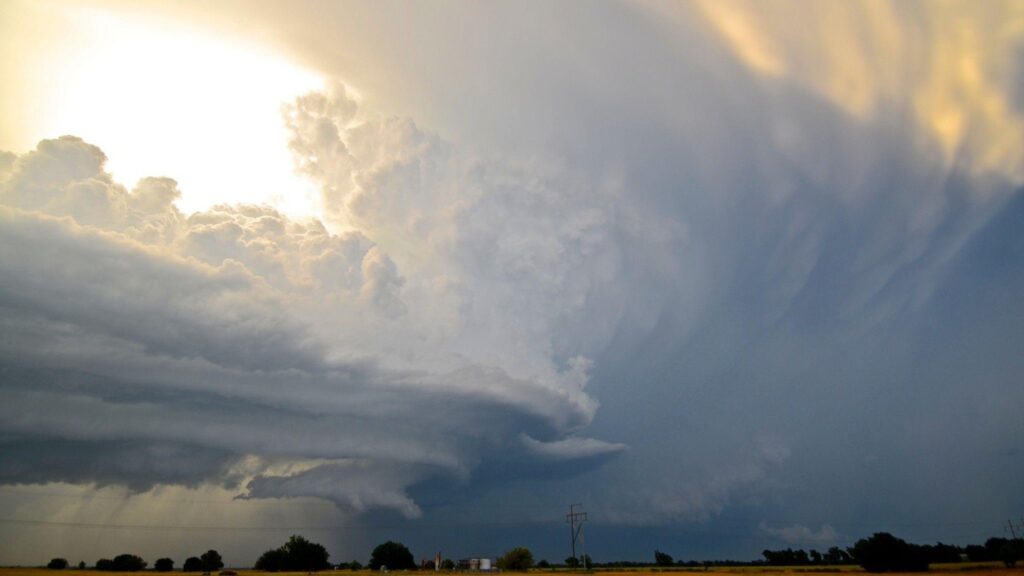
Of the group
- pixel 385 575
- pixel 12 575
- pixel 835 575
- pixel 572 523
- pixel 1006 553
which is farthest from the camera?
pixel 572 523

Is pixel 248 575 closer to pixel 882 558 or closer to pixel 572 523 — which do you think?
pixel 572 523

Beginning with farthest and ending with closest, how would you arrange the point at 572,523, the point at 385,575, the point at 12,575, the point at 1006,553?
the point at 572,523
the point at 1006,553
the point at 385,575
the point at 12,575

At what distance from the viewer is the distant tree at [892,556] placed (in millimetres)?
164500

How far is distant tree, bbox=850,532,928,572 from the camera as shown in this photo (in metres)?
164

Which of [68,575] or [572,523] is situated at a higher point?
[572,523]

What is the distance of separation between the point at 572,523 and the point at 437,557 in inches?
1648

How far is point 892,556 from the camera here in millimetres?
166125

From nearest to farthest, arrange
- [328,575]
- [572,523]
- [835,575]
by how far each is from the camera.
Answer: [835,575] < [328,575] < [572,523]

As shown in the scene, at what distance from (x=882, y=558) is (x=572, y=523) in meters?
83.6

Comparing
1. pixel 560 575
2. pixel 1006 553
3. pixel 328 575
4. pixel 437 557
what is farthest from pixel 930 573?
pixel 328 575

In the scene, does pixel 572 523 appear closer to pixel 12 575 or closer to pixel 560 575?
pixel 560 575

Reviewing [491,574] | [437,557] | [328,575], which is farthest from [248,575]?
[491,574]

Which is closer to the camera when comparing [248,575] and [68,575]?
[68,575]

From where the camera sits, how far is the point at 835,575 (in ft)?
467
